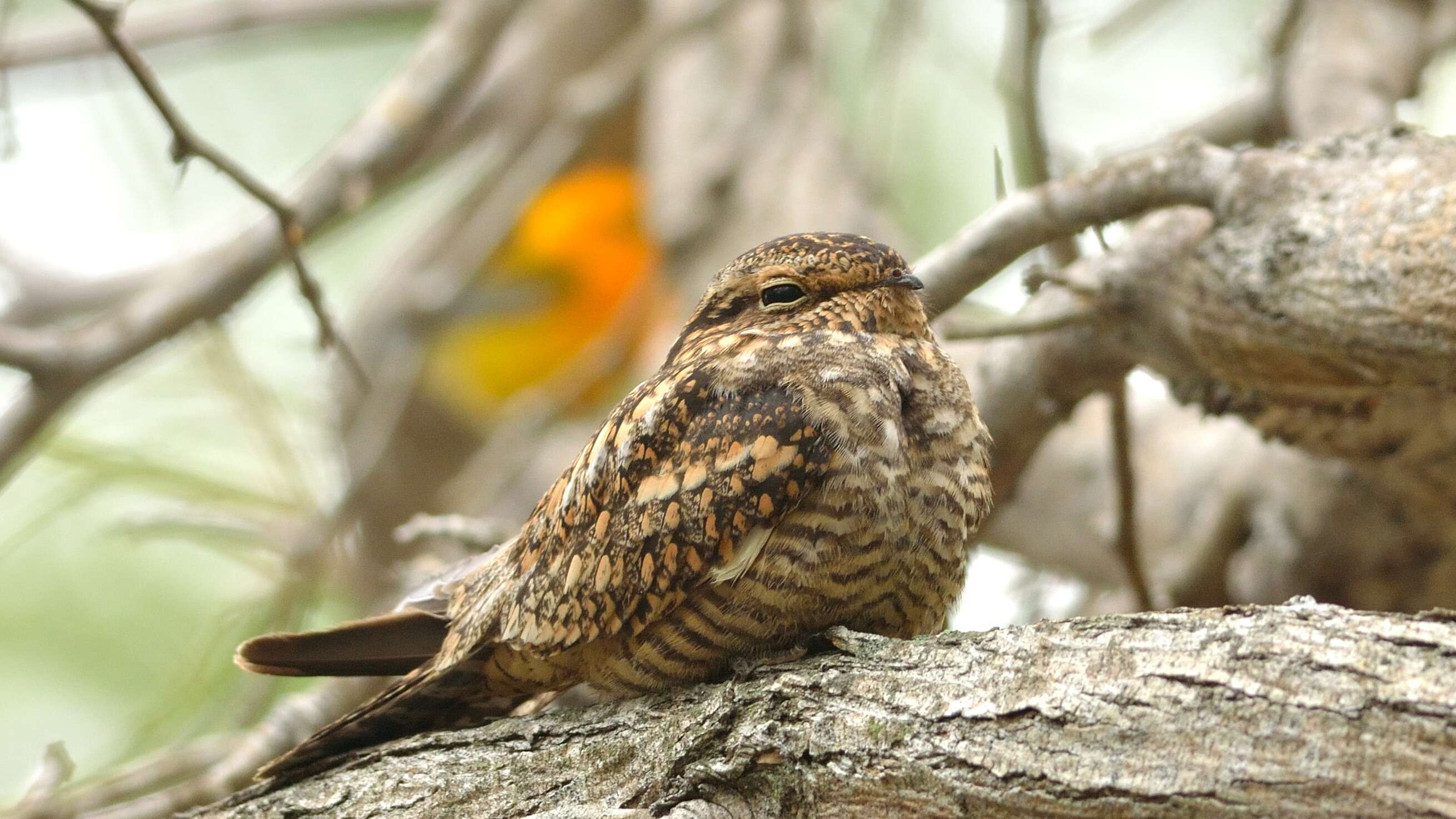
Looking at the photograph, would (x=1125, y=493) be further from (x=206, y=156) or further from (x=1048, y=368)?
(x=206, y=156)

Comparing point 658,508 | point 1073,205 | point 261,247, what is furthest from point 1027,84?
point 261,247

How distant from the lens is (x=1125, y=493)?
10.5ft

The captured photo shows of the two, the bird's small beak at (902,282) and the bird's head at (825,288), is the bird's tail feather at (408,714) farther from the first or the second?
the bird's small beak at (902,282)

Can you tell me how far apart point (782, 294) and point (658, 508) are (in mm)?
512

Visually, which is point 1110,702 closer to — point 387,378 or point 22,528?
point 22,528

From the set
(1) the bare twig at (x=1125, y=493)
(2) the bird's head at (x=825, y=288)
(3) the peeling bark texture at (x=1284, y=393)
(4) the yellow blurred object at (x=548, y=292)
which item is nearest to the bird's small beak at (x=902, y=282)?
(2) the bird's head at (x=825, y=288)

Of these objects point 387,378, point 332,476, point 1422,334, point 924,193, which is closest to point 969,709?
point 1422,334

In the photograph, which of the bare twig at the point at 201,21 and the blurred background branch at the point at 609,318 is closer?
the blurred background branch at the point at 609,318

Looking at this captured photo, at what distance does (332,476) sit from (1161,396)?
129 inches

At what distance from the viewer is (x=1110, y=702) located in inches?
63.3

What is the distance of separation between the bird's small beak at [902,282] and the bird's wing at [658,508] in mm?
347

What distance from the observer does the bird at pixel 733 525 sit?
1.96m

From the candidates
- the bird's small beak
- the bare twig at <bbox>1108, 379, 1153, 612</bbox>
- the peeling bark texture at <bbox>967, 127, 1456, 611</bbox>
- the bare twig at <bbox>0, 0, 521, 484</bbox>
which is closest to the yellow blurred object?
the bare twig at <bbox>0, 0, 521, 484</bbox>

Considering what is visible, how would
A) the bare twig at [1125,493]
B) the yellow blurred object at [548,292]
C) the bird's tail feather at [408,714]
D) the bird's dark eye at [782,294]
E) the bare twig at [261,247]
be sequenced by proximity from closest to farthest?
1. the bird's tail feather at [408,714]
2. the bird's dark eye at [782,294]
3. the bare twig at [261,247]
4. the bare twig at [1125,493]
5. the yellow blurred object at [548,292]
